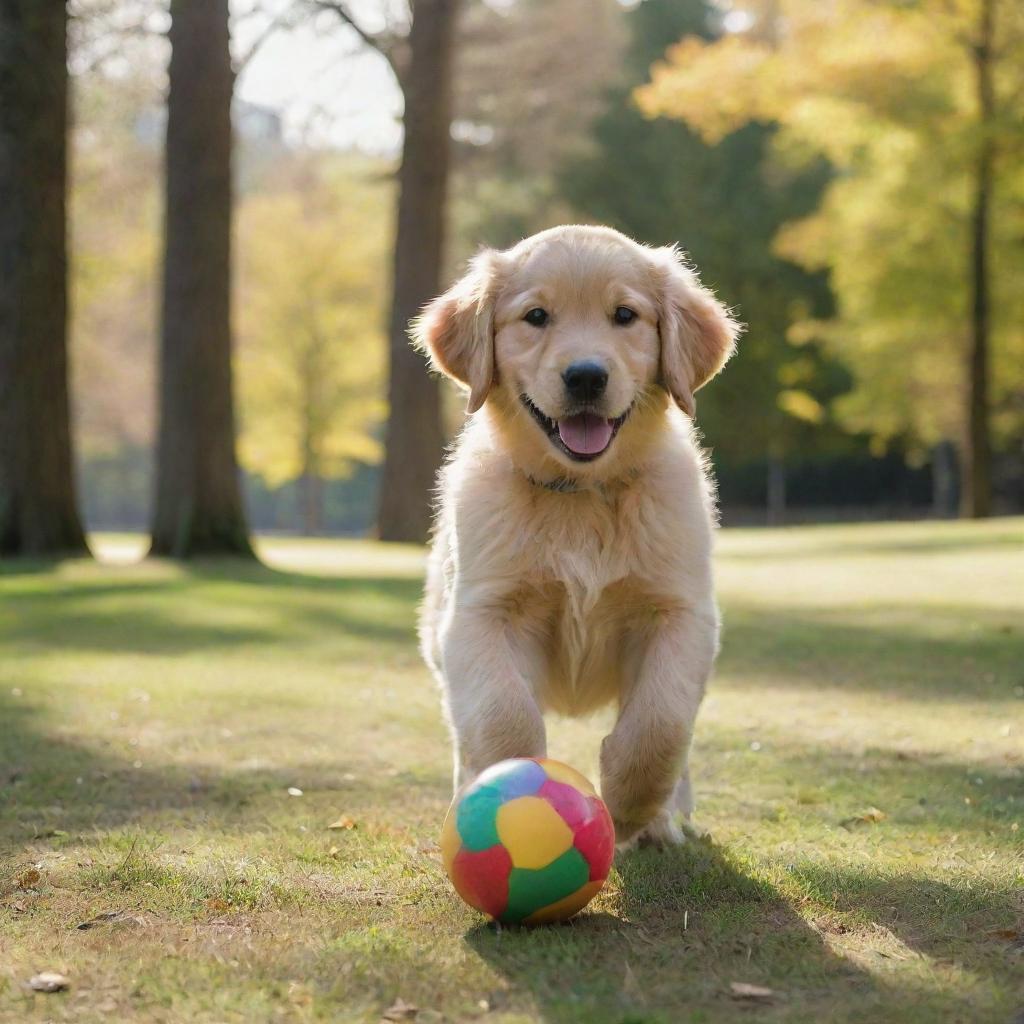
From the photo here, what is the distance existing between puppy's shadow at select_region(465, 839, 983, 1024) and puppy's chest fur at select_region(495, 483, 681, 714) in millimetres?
803

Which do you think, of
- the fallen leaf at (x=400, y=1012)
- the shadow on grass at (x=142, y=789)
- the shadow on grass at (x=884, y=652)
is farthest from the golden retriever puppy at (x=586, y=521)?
the shadow on grass at (x=884, y=652)

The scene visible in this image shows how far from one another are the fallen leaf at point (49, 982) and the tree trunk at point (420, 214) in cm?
1605

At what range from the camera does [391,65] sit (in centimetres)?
1930

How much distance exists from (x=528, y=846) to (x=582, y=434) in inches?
56.0

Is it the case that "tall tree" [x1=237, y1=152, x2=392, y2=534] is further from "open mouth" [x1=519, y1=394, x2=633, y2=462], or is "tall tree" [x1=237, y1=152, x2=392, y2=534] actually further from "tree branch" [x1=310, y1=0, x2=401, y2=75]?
"open mouth" [x1=519, y1=394, x2=633, y2=462]

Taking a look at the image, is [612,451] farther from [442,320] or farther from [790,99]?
[790,99]

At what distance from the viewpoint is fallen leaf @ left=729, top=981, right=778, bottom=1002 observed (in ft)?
9.29

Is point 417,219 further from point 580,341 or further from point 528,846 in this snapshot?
point 528,846

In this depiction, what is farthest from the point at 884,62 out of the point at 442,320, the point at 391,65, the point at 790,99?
the point at 442,320

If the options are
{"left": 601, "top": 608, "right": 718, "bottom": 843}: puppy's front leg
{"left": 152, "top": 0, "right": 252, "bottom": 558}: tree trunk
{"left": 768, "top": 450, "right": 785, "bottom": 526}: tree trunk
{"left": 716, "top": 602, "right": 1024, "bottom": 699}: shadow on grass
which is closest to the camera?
{"left": 601, "top": 608, "right": 718, "bottom": 843}: puppy's front leg

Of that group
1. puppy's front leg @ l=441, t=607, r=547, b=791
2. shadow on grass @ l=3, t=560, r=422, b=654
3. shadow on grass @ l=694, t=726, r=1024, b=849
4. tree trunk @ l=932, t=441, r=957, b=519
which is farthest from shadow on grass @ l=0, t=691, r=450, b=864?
tree trunk @ l=932, t=441, r=957, b=519

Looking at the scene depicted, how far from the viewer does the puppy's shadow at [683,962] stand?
2.76 metres

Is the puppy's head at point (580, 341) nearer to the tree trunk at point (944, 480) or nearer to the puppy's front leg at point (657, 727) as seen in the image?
the puppy's front leg at point (657, 727)

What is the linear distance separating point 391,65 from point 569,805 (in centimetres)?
1747
